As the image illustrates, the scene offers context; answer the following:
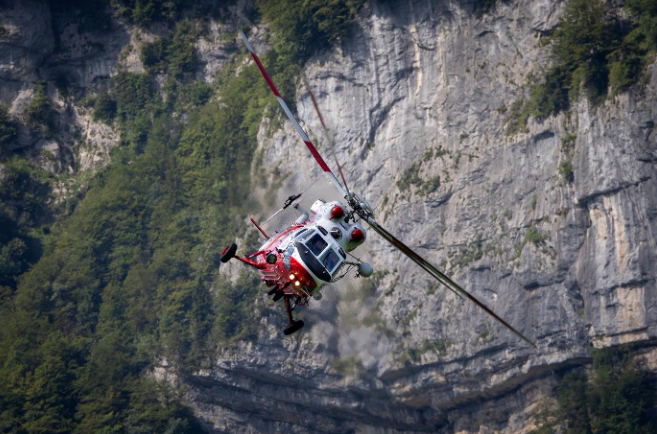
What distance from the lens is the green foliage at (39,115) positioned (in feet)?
240

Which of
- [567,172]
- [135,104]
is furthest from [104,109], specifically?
[567,172]

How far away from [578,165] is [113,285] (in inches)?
1229

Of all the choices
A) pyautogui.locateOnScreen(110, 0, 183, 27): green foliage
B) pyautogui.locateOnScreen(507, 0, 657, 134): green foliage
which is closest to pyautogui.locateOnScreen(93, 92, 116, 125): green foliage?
pyautogui.locateOnScreen(110, 0, 183, 27): green foliage

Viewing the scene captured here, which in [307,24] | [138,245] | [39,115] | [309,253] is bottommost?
[309,253]

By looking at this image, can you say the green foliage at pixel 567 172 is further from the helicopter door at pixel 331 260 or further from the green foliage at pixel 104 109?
the green foliage at pixel 104 109

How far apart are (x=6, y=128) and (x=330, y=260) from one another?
152ft

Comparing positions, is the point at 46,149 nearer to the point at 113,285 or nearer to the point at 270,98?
the point at 113,285

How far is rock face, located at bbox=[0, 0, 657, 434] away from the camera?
55750 millimetres

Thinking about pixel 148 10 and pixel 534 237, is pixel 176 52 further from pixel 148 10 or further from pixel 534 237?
pixel 534 237

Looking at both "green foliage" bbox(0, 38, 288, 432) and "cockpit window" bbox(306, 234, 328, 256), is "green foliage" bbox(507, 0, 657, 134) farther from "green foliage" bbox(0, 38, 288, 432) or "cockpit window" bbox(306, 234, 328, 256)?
"cockpit window" bbox(306, 234, 328, 256)

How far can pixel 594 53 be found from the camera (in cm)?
5725

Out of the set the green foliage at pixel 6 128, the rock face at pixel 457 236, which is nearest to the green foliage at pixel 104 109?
the green foliage at pixel 6 128

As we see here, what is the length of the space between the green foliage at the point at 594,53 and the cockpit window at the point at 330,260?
29.1 m

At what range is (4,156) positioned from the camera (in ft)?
236
